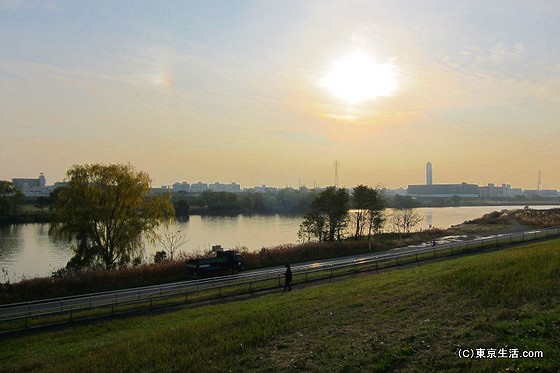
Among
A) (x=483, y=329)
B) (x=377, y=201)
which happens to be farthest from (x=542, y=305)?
(x=377, y=201)

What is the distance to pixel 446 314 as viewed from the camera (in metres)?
12.6

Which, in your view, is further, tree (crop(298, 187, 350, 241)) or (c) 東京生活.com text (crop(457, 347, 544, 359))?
tree (crop(298, 187, 350, 241))

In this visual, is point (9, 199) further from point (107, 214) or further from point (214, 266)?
point (214, 266)

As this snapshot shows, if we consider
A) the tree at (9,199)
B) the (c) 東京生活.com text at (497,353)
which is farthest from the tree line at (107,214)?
the tree at (9,199)

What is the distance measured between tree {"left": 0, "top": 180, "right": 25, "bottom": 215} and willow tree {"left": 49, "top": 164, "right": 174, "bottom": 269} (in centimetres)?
5431

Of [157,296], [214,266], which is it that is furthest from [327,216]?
[157,296]

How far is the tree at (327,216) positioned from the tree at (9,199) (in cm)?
6207

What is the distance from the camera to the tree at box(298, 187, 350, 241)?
Answer: 54562 millimetres

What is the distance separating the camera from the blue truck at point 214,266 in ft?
111

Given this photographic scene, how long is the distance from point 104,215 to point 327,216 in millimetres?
24557

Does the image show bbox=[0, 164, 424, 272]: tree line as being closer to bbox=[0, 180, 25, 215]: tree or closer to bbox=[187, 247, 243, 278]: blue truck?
bbox=[187, 247, 243, 278]: blue truck

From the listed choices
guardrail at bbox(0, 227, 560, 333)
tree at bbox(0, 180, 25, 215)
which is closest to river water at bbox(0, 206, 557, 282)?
tree at bbox(0, 180, 25, 215)

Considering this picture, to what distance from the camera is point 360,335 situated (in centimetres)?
1197

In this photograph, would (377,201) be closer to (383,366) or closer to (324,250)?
(324,250)
